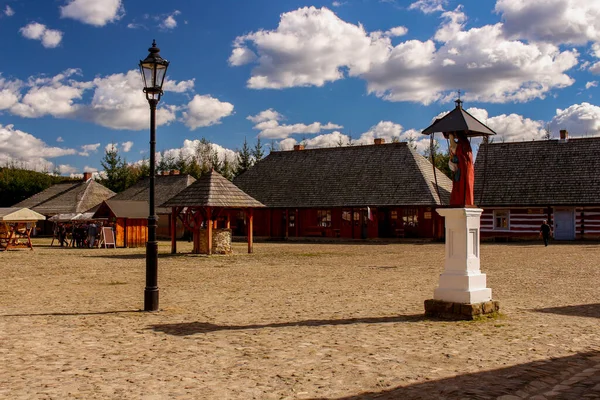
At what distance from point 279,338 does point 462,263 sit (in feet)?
10.2

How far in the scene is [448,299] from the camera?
9.00 m

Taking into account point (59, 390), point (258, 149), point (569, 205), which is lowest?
point (59, 390)

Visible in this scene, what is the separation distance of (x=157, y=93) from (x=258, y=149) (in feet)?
185

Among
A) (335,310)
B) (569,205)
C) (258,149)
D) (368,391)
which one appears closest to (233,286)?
(335,310)

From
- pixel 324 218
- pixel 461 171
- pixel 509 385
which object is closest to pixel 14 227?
pixel 324 218

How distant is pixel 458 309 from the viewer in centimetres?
880

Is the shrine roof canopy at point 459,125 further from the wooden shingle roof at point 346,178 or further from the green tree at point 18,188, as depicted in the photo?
the green tree at point 18,188

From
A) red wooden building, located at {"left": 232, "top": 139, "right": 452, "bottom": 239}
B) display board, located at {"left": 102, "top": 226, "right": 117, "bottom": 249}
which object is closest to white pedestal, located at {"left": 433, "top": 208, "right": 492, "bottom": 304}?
display board, located at {"left": 102, "top": 226, "right": 117, "bottom": 249}

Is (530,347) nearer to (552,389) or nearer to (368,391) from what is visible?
(552,389)

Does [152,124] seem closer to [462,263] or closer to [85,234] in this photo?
[462,263]

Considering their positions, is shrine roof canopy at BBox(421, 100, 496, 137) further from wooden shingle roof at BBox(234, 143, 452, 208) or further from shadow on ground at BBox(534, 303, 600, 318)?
wooden shingle roof at BBox(234, 143, 452, 208)

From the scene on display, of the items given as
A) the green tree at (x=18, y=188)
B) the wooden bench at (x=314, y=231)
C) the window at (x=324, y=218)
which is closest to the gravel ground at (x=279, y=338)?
the window at (x=324, y=218)

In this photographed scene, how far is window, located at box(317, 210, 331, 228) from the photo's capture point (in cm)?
4009

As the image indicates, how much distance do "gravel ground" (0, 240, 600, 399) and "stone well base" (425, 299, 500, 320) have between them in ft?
0.73
